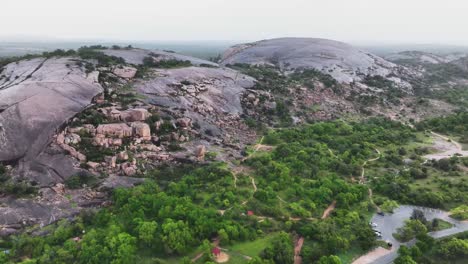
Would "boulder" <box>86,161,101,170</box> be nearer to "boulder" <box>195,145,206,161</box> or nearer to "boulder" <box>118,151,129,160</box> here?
"boulder" <box>118,151,129,160</box>

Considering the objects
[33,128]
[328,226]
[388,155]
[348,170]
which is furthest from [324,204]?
[33,128]

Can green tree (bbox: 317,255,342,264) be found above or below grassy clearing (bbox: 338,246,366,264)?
above

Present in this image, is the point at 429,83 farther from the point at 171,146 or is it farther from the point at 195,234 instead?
the point at 195,234

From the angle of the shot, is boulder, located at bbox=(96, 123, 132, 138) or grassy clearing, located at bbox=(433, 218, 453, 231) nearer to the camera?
grassy clearing, located at bbox=(433, 218, 453, 231)

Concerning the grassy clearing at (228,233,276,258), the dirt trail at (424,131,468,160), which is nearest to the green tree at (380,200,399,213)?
the grassy clearing at (228,233,276,258)

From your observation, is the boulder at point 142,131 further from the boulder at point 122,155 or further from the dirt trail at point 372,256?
the dirt trail at point 372,256

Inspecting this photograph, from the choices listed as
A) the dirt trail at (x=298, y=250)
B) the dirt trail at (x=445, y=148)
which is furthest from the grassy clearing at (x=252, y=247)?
the dirt trail at (x=445, y=148)
